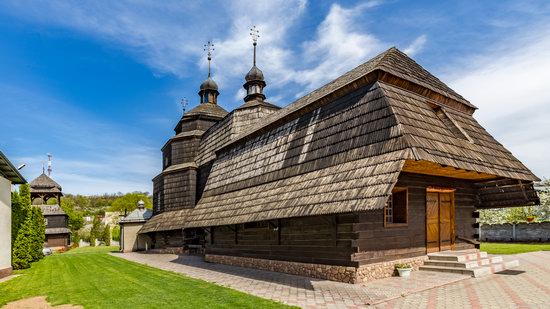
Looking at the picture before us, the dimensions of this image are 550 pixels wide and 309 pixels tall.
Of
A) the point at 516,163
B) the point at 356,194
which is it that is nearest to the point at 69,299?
the point at 356,194

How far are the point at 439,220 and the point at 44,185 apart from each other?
38873 millimetres

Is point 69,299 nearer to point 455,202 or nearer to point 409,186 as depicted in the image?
point 409,186

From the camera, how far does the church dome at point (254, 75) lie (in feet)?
84.9

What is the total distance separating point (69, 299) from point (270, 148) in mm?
7779

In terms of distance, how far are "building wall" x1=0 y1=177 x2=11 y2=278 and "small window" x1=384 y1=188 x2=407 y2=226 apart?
13.3 metres

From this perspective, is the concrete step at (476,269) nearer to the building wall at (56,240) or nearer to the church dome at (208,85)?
the church dome at (208,85)

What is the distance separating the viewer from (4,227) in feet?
41.9

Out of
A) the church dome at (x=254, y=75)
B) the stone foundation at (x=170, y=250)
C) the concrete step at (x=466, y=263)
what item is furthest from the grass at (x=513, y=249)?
the church dome at (x=254, y=75)

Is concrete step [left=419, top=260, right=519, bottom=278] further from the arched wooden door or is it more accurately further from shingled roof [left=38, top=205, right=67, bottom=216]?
shingled roof [left=38, top=205, right=67, bottom=216]

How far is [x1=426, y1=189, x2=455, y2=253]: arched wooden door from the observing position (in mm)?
10516

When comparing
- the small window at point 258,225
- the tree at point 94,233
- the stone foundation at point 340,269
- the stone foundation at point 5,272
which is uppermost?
the small window at point 258,225

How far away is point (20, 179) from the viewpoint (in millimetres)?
14539

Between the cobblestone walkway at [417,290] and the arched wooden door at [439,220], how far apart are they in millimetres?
1559

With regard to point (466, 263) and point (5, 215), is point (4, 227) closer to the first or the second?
point (5, 215)
